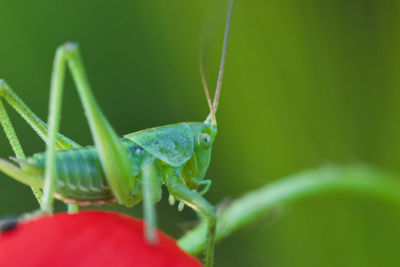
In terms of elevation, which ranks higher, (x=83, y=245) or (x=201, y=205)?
(x=83, y=245)

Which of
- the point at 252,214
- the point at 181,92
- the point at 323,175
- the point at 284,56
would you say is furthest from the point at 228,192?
the point at 252,214

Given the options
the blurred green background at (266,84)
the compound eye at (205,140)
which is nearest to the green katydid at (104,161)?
the compound eye at (205,140)

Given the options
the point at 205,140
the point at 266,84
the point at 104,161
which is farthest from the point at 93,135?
the point at 266,84

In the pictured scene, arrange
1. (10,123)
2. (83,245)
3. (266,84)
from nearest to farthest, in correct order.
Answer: (83,245)
(10,123)
(266,84)

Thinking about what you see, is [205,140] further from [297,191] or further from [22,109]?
[22,109]

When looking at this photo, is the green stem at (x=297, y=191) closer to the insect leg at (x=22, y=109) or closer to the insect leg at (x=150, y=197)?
the insect leg at (x=150, y=197)

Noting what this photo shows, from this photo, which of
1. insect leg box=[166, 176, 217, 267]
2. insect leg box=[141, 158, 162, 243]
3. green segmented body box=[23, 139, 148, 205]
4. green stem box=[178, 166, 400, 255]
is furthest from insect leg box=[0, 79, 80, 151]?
green stem box=[178, 166, 400, 255]

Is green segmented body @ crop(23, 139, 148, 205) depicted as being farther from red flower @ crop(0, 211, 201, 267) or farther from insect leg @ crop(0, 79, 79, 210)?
red flower @ crop(0, 211, 201, 267)
